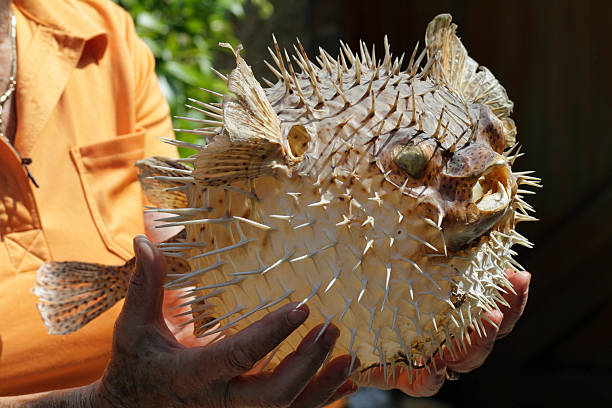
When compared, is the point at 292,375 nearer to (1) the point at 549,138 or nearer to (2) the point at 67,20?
(2) the point at 67,20

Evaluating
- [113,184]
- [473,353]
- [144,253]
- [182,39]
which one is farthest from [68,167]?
[182,39]

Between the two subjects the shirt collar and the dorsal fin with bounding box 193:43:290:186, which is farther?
the shirt collar

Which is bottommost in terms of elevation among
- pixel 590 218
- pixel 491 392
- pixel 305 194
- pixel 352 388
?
pixel 491 392

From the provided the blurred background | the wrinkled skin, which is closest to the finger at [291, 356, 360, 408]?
the wrinkled skin

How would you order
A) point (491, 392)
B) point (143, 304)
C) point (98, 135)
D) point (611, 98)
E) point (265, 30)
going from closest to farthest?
point (143, 304)
point (98, 135)
point (611, 98)
point (491, 392)
point (265, 30)

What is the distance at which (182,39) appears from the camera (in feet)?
8.79

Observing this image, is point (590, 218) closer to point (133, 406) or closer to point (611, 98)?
point (611, 98)

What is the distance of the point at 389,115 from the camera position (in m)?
0.90

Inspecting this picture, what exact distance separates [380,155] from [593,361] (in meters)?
2.53

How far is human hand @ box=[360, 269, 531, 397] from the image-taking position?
1.14 metres

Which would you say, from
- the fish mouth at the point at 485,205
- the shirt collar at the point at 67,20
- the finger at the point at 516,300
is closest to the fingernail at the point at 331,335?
the fish mouth at the point at 485,205

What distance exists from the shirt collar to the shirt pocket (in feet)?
0.73

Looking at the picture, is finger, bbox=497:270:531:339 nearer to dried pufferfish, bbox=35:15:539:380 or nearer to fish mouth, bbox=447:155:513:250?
dried pufferfish, bbox=35:15:539:380

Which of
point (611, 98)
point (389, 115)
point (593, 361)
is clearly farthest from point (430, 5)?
point (389, 115)
